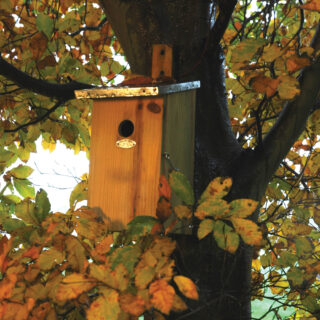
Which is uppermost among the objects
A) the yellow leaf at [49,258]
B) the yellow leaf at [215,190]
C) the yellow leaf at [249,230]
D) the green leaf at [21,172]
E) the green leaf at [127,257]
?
the green leaf at [21,172]

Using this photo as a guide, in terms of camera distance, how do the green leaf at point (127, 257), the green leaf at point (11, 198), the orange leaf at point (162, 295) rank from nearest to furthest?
the orange leaf at point (162, 295) < the green leaf at point (127, 257) < the green leaf at point (11, 198)

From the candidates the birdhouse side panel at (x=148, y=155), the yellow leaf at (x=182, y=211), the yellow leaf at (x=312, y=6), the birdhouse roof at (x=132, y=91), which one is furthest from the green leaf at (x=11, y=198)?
the yellow leaf at (x=312, y=6)

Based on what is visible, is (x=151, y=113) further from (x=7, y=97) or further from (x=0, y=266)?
(x=7, y=97)

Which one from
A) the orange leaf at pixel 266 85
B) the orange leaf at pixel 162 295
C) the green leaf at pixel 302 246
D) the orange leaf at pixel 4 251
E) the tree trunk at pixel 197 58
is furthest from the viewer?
the green leaf at pixel 302 246

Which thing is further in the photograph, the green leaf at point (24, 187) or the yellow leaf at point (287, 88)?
the green leaf at point (24, 187)

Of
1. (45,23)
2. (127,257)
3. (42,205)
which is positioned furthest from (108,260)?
(45,23)

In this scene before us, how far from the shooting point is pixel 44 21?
6.70 feet

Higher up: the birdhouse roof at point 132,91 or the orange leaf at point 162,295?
the birdhouse roof at point 132,91

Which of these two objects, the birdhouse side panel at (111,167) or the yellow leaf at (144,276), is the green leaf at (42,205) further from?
the yellow leaf at (144,276)

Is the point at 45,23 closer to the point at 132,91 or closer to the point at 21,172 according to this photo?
the point at 132,91

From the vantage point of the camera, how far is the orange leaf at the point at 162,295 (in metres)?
1.16

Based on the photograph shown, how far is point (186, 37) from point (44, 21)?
66 centimetres

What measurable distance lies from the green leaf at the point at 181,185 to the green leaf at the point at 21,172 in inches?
51.8

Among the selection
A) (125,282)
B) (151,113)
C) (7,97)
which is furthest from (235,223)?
(7,97)
